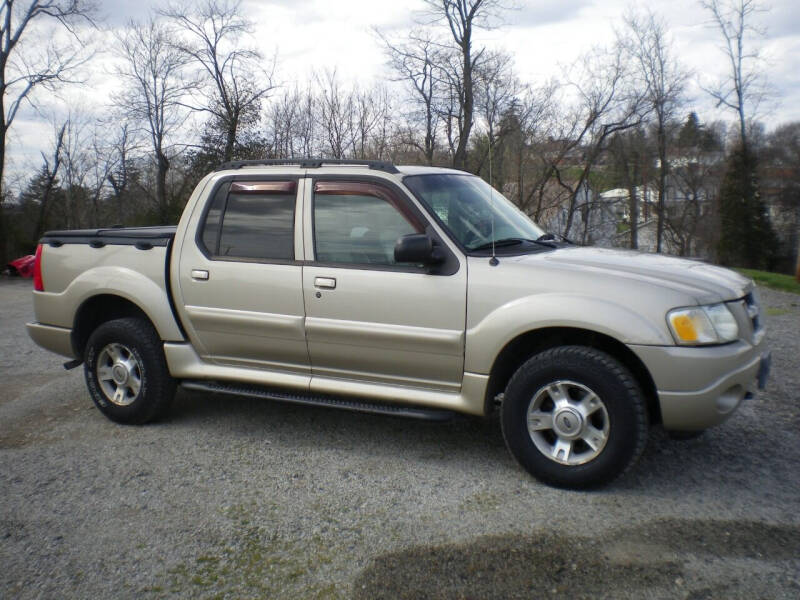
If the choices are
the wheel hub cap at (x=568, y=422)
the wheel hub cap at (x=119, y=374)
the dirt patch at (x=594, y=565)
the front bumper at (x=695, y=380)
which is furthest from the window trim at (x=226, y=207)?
the front bumper at (x=695, y=380)

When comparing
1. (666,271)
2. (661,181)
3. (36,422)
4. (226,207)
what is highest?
(661,181)

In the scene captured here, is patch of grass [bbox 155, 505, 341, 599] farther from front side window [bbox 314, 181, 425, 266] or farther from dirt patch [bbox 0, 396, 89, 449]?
dirt patch [bbox 0, 396, 89, 449]

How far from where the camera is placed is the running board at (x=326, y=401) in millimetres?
4344

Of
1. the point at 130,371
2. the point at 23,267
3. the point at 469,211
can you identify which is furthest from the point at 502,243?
the point at 23,267

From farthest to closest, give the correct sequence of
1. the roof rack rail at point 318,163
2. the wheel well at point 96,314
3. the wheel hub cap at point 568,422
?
the wheel well at point 96,314 < the roof rack rail at point 318,163 < the wheel hub cap at point 568,422

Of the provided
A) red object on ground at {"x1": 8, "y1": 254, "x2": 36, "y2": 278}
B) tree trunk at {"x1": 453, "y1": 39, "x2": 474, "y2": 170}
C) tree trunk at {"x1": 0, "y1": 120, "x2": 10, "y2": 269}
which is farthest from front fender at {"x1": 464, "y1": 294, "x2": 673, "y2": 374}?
tree trunk at {"x1": 0, "y1": 120, "x2": 10, "y2": 269}

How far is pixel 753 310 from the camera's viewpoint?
171 inches

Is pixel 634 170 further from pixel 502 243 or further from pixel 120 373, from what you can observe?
pixel 120 373

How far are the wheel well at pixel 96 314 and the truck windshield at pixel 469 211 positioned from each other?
2461 millimetres

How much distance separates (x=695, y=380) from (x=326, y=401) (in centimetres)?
228

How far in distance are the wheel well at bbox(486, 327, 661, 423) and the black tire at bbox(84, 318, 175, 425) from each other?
99.7 inches

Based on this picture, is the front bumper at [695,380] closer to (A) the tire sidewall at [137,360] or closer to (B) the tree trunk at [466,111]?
(A) the tire sidewall at [137,360]

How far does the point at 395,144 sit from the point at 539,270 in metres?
25.8

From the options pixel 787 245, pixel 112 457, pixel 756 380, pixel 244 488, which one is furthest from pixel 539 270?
pixel 787 245
